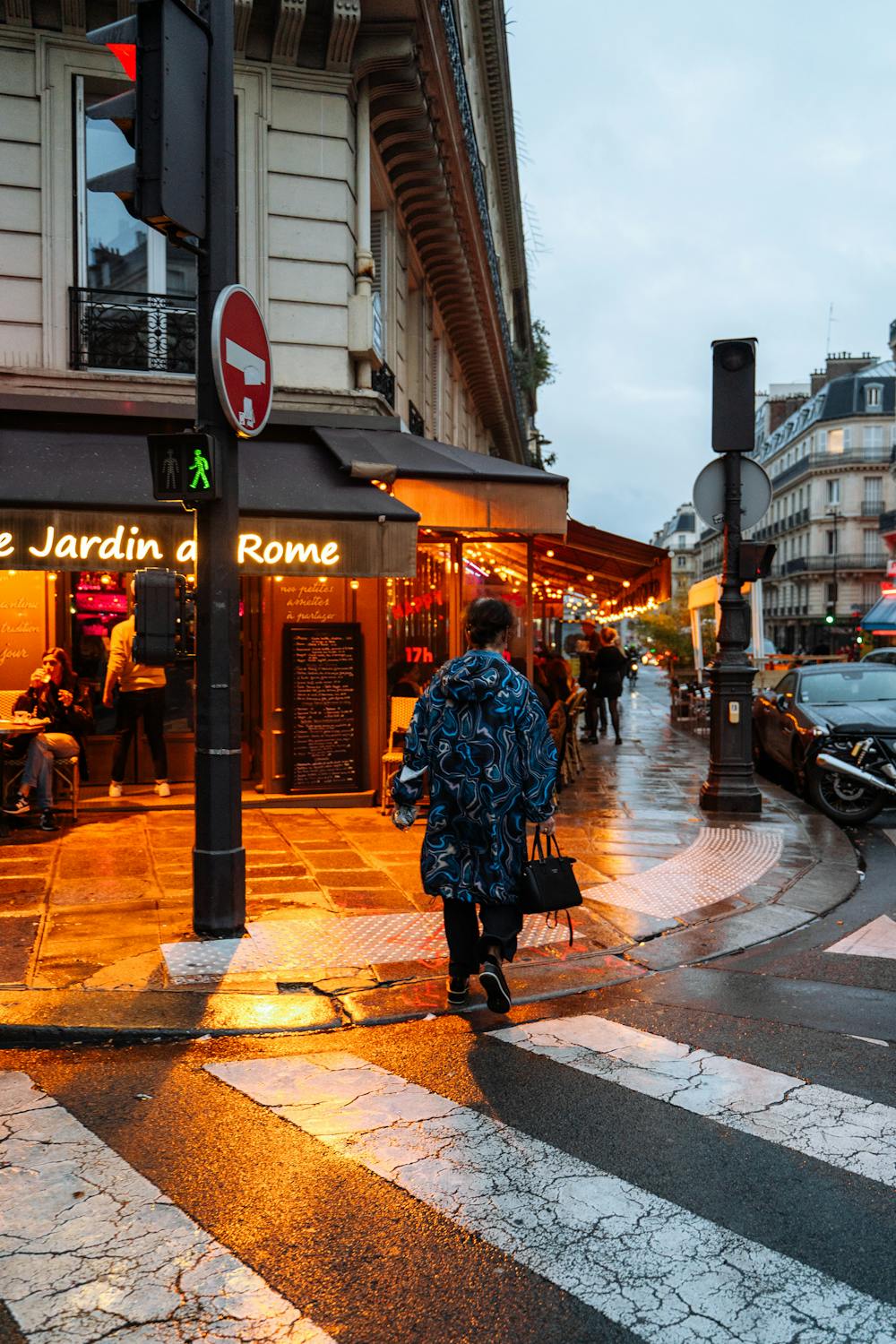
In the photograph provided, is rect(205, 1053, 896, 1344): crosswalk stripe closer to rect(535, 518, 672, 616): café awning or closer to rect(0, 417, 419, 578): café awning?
rect(0, 417, 419, 578): café awning

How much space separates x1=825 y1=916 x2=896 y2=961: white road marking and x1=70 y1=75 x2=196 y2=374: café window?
24.0 ft

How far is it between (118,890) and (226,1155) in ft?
12.9

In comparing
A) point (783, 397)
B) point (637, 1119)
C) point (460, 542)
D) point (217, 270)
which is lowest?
point (637, 1119)

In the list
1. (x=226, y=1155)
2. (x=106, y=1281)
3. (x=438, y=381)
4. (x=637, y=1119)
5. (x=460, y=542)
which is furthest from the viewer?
(x=438, y=381)

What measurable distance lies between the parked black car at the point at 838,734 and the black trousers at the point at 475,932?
262 inches

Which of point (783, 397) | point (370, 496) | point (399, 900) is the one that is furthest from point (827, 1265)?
point (783, 397)

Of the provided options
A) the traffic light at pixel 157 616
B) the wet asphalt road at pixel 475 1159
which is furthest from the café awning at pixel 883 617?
the traffic light at pixel 157 616

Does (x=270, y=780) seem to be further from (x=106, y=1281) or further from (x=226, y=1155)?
(x=106, y=1281)

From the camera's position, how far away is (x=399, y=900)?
23.5 ft

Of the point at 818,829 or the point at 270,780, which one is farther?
the point at 270,780

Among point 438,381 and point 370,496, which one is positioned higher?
point 438,381

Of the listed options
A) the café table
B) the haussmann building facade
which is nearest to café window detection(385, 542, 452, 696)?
the haussmann building facade

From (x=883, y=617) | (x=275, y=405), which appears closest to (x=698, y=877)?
(x=275, y=405)

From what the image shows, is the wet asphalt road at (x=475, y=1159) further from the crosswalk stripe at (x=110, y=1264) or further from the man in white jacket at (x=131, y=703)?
the man in white jacket at (x=131, y=703)
